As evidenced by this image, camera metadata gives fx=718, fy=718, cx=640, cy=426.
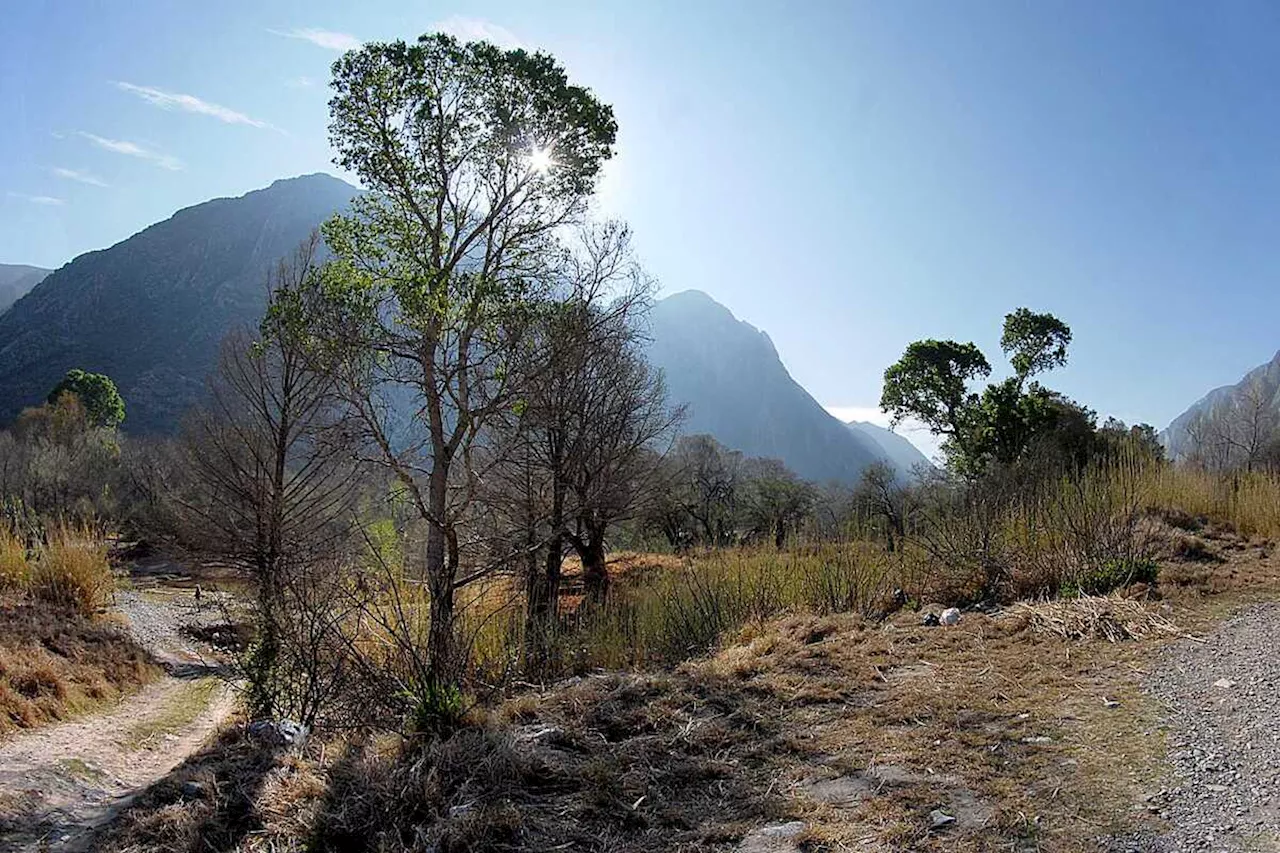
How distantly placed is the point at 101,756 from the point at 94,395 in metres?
46.5

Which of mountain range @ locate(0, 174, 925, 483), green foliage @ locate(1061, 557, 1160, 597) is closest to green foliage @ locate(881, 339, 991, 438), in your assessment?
mountain range @ locate(0, 174, 925, 483)

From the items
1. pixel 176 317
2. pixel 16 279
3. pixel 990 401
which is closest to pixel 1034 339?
pixel 990 401

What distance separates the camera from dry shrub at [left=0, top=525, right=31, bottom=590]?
31.1 ft

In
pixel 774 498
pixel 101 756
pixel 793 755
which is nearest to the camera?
pixel 793 755

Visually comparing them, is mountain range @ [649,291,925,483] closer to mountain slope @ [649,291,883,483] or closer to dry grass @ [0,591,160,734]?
mountain slope @ [649,291,883,483]

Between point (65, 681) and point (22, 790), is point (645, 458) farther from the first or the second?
point (22, 790)

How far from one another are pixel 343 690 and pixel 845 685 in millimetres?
3211

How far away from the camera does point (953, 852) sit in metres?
2.43

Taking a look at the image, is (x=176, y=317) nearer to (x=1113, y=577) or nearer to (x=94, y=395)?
(x=94, y=395)

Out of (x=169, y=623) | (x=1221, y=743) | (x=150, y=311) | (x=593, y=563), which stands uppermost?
(x=150, y=311)

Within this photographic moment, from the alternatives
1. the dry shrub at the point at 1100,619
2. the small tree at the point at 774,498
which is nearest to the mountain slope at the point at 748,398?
the small tree at the point at 774,498

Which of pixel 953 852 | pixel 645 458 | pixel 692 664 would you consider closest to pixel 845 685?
pixel 692 664

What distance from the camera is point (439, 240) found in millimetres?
7605

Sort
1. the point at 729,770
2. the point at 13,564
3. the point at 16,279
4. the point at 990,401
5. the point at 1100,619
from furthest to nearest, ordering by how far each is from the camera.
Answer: the point at 16,279
the point at 990,401
the point at 13,564
the point at 1100,619
the point at 729,770
